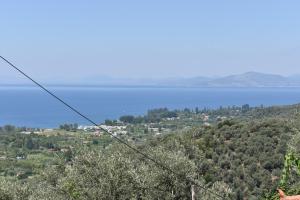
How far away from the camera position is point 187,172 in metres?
19.4

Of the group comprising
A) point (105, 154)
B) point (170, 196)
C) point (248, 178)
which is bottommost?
point (248, 178)

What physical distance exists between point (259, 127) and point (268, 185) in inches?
428

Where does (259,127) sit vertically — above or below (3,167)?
above

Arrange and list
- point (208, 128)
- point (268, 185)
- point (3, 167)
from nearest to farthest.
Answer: point (268, 185) → point (208, 128) → point (3, 167)

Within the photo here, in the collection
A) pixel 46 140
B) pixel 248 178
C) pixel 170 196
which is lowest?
pixel 46 140

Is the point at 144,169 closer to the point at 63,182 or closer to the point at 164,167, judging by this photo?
the point at 164,167

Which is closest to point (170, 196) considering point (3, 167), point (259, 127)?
point (259, 127)

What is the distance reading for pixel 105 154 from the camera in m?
20.3

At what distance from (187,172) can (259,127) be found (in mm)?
21650

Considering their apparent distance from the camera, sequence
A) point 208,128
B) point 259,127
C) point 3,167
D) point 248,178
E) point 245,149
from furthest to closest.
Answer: point 3,167 < point 208,128 < point 259,127 < point 245,149 < point 248,178

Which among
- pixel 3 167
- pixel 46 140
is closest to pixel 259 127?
pixel 3 167

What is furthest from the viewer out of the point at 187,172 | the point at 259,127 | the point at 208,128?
the point at 208,128

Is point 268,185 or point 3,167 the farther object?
point 3,167

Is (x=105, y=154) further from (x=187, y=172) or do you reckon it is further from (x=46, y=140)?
(x=46, y=140)
